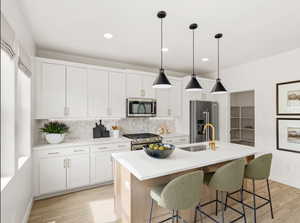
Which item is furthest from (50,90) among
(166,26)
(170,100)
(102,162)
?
(170,100)

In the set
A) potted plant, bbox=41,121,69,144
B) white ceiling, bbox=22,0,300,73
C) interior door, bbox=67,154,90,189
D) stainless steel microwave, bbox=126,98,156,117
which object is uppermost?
white ceiling, bbox=22,0,300,73

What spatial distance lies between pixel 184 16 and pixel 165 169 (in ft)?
6.22

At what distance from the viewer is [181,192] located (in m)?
1.56

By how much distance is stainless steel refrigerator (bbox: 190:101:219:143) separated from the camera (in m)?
4.30

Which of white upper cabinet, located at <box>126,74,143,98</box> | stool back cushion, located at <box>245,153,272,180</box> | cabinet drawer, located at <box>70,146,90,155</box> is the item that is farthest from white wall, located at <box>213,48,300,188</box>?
cabinet drawer, located at <box>70,146,90,155</box>

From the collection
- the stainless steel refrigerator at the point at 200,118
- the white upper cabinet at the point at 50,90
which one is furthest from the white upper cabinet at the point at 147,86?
the white upper cabinet at the point at 50,90

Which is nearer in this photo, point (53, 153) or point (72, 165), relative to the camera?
point (53, 153)

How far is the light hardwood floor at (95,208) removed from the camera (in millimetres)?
2303

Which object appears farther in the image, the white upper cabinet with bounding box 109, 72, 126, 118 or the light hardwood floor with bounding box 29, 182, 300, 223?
the white upper cabinet with bounding box 109, 72, 126, 118

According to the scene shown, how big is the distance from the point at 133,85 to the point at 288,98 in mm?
3243

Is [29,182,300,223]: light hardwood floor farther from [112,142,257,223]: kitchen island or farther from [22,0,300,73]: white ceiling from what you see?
[22,0,300,73]: white ceiling

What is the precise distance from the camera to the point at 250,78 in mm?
4055

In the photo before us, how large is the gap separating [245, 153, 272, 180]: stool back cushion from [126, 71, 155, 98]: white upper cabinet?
2.62 metres

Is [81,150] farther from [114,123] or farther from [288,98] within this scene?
[288,98]
